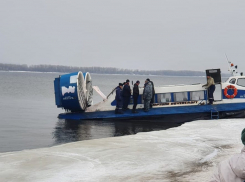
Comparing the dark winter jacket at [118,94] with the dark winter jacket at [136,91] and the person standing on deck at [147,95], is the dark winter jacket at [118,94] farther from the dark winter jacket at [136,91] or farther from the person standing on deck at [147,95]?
the person standing on deck at [147,95]

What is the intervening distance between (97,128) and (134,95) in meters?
2.40

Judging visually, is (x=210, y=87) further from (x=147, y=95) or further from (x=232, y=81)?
(x=147, y=95)

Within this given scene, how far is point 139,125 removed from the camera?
1642 centimetres

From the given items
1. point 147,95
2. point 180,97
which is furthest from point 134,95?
point 180,97

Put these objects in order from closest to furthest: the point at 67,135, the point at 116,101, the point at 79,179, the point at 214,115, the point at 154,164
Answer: the point at 79,179
the point at 154,164
the point at 67,135
the point at 214,115
the point at 116,101

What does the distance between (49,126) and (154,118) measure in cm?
484

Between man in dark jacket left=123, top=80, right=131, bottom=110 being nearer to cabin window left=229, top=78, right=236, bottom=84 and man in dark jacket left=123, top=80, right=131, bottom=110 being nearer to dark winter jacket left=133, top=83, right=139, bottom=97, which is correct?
dark winter jacket left=133, top=83, right=139, bottom=97

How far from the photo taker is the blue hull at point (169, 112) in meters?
15.9

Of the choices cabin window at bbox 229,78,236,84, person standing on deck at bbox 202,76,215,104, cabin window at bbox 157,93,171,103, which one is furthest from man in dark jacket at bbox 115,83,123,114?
cabin window at bbox 229,78,236,84

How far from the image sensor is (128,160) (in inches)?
305

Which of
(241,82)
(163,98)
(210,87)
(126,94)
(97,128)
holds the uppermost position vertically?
(241,82)

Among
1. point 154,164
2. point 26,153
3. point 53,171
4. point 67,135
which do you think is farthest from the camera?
point 67,135

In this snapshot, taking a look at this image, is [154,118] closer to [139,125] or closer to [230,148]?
[139,125]

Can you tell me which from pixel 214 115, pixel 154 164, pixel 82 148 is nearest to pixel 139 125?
pixel 214 115
